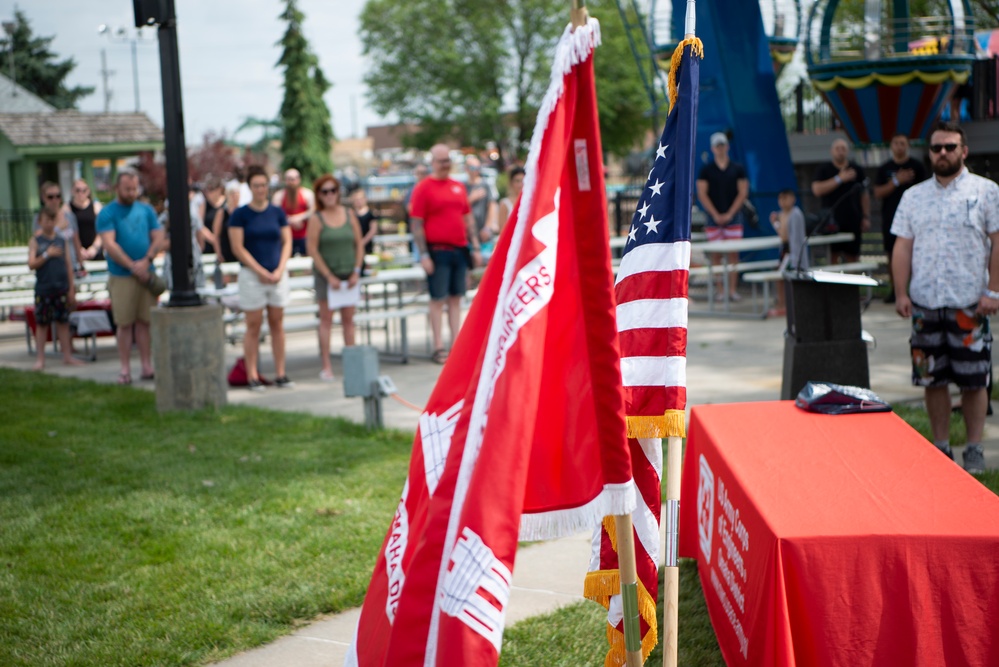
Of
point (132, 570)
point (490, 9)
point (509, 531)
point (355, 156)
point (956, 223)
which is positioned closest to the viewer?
point (509, 531)

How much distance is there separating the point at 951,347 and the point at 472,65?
176 ft

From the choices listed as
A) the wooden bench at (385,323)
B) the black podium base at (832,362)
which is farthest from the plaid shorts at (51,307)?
the black podium base at (832,362)

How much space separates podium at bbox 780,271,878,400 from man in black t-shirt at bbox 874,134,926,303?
7083mm

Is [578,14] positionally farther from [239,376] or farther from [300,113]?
[300,113]

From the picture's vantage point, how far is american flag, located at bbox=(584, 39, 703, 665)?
11.3ft

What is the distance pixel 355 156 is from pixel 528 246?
11434cm

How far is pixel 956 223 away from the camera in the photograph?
→ 613 centimetres

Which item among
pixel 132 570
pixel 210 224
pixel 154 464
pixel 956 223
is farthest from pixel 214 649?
pixel 210 224

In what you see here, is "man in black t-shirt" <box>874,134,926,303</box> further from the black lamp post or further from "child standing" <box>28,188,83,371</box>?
"child standing" <box>28,188,83,371</box>

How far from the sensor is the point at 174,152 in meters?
9.09

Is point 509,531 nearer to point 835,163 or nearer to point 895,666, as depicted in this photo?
point 895,666

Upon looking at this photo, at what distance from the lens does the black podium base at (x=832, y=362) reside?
6074 mm

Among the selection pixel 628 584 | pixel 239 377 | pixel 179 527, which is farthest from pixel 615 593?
pixel 239 377

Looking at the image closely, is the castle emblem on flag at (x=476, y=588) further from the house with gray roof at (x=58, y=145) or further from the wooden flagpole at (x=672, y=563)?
the house with gray roof at (x=58, y=145)
